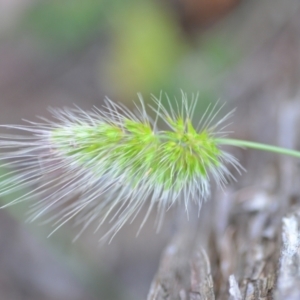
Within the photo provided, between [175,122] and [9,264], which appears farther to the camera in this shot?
[9,264]

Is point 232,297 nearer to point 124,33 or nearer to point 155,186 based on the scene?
point 155,186

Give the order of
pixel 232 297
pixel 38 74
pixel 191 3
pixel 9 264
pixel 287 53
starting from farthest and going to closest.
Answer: pixel 38 74
pixel 191 3
pixel 9 264
pixel 287 53
pixel 232 297

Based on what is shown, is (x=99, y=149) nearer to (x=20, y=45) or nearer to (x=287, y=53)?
(x=287, y=53)

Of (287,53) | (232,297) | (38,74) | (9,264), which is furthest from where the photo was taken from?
(38,74)

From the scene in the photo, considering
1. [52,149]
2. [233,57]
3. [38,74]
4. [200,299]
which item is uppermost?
[233,57]

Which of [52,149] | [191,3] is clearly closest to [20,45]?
[191,3]

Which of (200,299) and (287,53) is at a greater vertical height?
(287,53)
